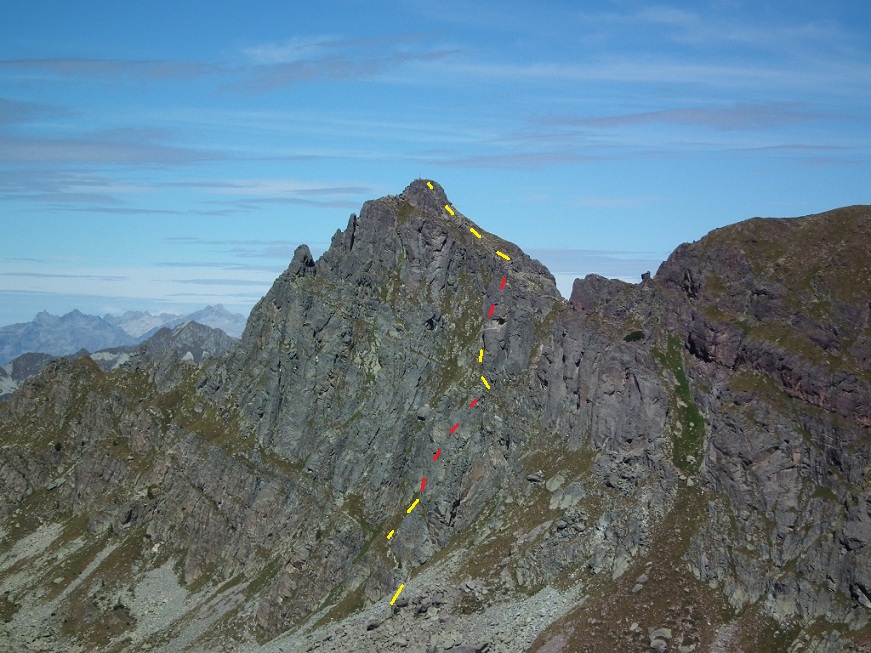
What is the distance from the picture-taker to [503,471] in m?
150

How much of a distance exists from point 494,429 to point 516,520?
19.3 metres

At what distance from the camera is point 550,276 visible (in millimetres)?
180500

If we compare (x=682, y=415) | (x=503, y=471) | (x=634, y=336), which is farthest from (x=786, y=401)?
(x=503, y=471)

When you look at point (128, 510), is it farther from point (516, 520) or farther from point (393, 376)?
point (516, 520)

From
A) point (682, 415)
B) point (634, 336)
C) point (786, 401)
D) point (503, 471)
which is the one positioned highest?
point (634, 336)

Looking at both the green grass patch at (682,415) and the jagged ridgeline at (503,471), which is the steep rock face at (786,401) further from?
the green grass patch at (682,415)

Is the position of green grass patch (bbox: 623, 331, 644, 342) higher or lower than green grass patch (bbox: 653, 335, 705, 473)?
higher

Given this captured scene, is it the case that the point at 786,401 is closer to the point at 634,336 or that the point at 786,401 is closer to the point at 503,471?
the point at 634,336

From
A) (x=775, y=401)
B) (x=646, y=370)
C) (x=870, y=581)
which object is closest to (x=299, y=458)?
(x=646, y=370)

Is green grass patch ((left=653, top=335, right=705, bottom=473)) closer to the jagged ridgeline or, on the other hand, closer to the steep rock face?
the jagged ridgeline

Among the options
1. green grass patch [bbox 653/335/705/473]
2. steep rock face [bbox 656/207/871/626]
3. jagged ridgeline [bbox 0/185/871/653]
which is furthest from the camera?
green grass patch [bbox 653/335/705/473]

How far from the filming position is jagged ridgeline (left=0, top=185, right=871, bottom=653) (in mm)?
114812

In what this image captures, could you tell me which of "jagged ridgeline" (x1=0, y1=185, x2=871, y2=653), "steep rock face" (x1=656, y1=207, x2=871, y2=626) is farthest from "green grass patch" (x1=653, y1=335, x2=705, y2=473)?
"steep rock face" (x1=656, y1=207, x2=871, y2=626)

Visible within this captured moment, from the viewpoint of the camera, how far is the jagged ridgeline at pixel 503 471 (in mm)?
114812
